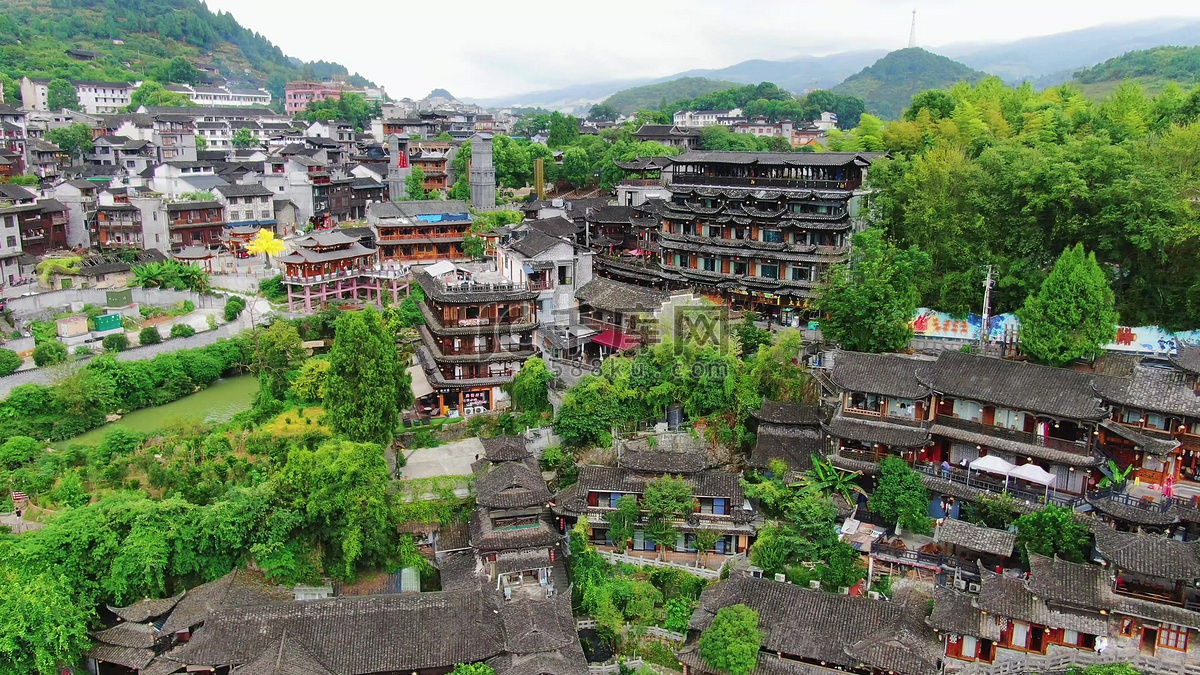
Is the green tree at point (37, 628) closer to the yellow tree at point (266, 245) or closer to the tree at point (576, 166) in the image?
the yellow tree at point (266, 245)

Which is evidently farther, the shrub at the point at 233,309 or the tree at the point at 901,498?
the shrub at the point at 233,309

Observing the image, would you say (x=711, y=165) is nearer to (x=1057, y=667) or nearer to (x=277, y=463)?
(x=277, y=463)

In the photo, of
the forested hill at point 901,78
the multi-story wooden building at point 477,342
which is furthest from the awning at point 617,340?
the forested hill at point 901,78

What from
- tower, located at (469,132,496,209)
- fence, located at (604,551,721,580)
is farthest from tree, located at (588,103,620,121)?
fence, located at (604,551,721,580)

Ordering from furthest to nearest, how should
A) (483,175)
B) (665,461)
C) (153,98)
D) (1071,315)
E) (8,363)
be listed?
(153,98) → (483,175) → (8,363) → (665,461) → (1071,315)

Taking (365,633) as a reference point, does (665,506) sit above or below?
above

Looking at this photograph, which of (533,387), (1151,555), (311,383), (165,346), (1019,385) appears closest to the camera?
(1151,555)

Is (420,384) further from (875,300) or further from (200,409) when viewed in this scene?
(875,300)

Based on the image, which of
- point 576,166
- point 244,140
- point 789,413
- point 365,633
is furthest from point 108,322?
point 244,140
